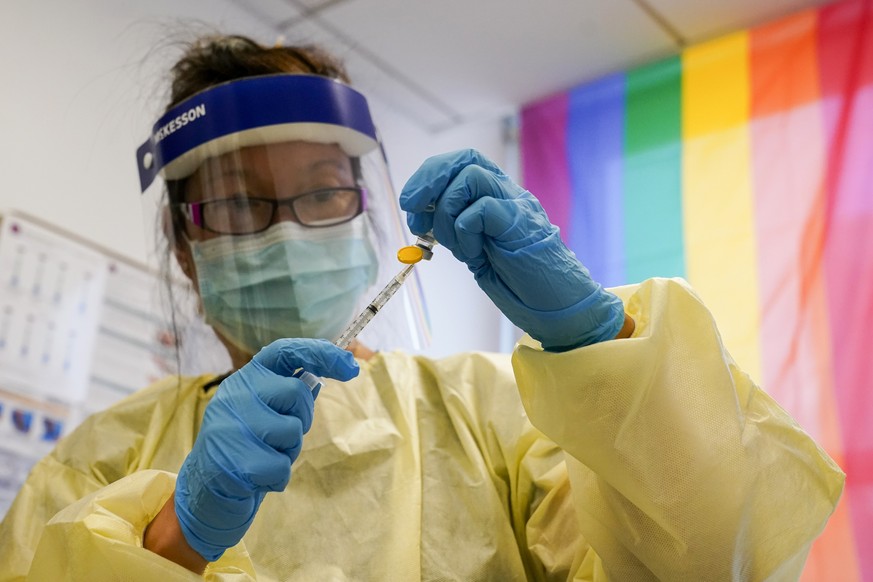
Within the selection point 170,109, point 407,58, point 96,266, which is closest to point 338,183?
point 170,109

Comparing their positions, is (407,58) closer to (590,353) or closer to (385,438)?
(385,438)

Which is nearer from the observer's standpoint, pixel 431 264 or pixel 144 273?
pixel 144 273

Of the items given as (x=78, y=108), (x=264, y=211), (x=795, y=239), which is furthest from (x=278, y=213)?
(x=795, y=239)

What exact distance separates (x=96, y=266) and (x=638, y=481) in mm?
1605

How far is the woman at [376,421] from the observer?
88cm

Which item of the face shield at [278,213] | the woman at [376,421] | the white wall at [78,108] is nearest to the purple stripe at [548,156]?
the white wall at [78,108]

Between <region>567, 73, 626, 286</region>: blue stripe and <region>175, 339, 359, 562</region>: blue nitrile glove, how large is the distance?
1900 mm

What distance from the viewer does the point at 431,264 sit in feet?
8.07

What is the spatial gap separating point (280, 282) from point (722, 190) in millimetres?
1702

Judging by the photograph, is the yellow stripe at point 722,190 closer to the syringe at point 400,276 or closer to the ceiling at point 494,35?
the ceiling at point 494,35

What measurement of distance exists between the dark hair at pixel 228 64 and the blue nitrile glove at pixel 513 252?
0.56m

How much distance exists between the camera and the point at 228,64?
1.42 metres

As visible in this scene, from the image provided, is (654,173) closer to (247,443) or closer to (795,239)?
(795,239)

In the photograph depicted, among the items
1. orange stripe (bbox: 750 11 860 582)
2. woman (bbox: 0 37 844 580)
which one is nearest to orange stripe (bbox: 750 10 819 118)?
orange stripe (bbox: 750 11 860 582)
